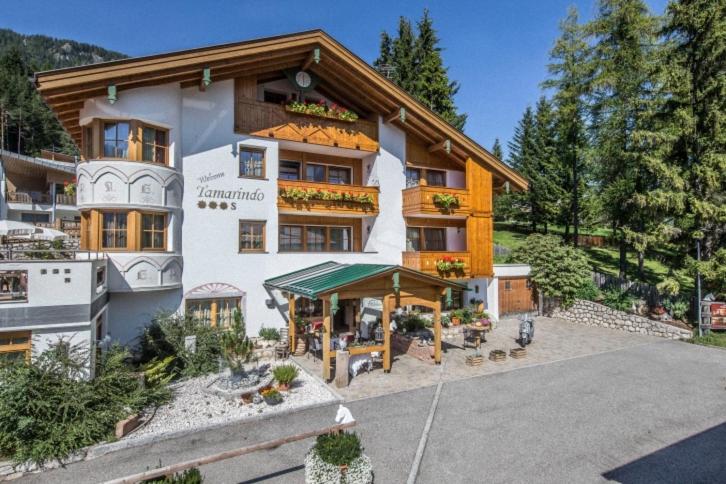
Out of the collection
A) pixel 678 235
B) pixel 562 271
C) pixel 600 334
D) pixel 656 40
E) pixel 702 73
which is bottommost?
pixel 600 334

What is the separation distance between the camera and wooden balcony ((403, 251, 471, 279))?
21.2 m

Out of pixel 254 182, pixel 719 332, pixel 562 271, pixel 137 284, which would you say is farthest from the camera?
pixel 562 271

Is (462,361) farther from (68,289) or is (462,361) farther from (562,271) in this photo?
(68,289)

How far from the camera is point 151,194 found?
15.4m

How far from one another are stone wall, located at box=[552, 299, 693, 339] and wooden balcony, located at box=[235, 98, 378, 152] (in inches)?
638

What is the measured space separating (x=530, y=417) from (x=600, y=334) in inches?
533

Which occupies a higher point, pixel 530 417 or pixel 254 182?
pixel 254 182

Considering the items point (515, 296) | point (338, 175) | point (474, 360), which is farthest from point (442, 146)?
point (474, 360)

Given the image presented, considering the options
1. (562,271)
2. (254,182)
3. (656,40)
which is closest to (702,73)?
(656,40)

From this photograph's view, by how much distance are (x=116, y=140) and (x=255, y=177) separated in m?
5.70

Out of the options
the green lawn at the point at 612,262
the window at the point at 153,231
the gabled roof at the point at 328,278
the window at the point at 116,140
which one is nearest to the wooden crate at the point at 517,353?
the gabled roof at the point at 328,278

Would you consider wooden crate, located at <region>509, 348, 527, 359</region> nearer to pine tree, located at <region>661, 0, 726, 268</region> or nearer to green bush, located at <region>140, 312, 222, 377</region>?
green bush, located at <region>140, 312, 222, 377</region>

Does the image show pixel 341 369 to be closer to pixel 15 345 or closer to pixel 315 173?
pixel 15 345

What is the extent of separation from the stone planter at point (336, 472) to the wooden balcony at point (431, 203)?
1550 cm
